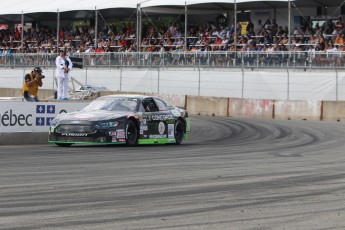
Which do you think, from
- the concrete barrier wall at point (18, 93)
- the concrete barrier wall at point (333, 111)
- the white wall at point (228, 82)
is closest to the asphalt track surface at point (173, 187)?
the concrete barrier wall at point (333, 111)

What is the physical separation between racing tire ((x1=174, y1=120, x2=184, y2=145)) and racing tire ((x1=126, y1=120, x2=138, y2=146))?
163cm

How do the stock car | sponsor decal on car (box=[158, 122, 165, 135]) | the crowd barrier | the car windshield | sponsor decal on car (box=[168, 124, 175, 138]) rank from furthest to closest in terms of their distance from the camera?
sponsor decal on car (box=[168, 124, 175, 138]) → sponsor decal on car (box=[158, 122, 165, 135]) → the crowd barrier → the car windshield → the stock car

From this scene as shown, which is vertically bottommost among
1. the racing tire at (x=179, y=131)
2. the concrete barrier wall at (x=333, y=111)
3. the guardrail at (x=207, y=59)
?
the racing tire at (x=179, y=131)

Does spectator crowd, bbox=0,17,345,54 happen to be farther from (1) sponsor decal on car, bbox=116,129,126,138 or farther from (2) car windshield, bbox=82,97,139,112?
(1) sponsor decal on car, bbox=116,129,126,138

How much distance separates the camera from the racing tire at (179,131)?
2197 centimetres

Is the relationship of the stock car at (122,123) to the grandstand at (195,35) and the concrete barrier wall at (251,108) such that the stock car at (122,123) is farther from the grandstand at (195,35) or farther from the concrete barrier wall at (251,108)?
the grandstand at (195,35)

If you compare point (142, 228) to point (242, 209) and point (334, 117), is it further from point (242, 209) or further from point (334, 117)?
point (334, 117)

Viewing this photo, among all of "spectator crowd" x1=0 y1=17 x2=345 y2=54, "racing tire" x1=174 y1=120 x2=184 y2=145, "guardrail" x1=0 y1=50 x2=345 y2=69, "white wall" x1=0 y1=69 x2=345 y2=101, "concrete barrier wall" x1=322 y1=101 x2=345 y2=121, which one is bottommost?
"racing tire" x1=174 y1=120 x2=184 y2=145

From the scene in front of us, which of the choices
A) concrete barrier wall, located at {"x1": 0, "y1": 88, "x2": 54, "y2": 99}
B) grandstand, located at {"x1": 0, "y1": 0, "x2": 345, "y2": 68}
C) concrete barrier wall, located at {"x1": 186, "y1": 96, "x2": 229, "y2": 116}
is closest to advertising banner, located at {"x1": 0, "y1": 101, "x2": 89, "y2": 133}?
concrete barrier wall, located at {"x1": 186, "y1": 96, "x2": 229, "y2": 116}

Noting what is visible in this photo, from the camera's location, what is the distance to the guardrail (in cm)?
3419

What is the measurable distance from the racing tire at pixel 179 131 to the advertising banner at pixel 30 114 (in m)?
2.35

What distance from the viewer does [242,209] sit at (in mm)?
9656

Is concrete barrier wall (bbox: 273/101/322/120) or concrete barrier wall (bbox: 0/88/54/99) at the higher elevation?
concrete barrier wall (bbox: 0/88/54/99)

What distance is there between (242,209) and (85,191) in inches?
87.6
